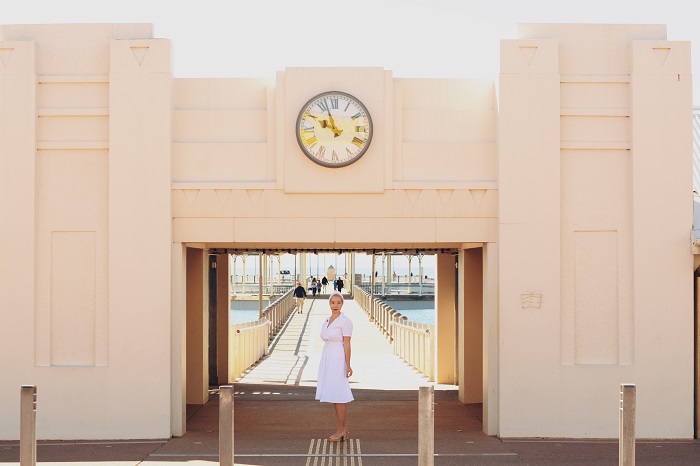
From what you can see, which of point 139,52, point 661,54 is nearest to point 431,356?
point 661,54

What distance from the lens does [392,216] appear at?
520 inches

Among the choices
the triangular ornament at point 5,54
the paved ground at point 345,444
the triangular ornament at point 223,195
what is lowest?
the paved ground at point 345,444

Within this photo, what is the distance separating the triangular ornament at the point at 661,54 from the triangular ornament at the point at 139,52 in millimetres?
6443

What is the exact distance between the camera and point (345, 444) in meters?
12.2

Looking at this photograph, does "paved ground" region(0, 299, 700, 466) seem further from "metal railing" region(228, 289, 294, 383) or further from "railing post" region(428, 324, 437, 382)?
"metal railing" region(228, 289, 294, 383)

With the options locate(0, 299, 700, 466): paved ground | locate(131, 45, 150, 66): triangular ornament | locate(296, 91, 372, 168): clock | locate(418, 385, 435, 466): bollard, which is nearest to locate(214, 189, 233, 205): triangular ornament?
locate(296, 91, 372, 168): clock

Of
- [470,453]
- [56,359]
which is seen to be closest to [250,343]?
[56,359]

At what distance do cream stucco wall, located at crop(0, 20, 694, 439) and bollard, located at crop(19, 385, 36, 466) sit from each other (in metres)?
3.55

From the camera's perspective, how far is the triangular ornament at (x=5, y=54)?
12867mm

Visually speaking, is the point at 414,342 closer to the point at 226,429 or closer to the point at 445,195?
the point at 445,195

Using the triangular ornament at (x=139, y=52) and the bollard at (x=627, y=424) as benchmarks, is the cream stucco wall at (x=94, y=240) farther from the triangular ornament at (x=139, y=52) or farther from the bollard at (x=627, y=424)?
the bollard at (x=627, y=424)

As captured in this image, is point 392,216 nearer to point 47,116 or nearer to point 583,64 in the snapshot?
point 583,64

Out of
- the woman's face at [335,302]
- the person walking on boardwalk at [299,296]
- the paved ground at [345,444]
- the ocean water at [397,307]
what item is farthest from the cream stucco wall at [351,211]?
the ocean water at [397,307]

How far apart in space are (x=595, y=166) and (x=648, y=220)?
3.12 feet
